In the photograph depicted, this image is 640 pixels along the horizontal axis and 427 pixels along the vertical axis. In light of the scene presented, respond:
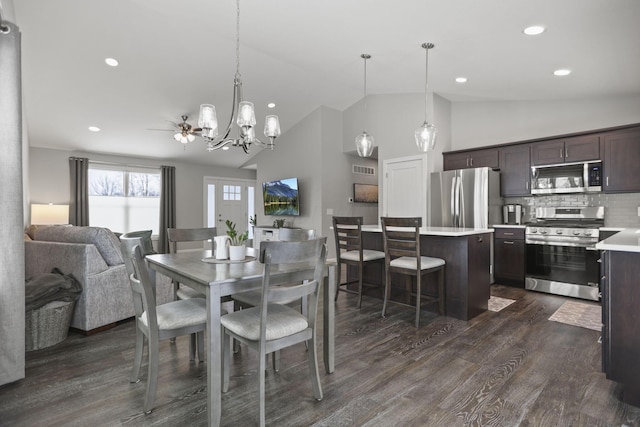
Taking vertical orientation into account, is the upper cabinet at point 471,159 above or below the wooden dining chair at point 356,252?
above

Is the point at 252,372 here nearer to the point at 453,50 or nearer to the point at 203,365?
the point at 203,365

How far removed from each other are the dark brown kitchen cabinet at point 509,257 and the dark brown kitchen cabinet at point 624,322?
2937 mm

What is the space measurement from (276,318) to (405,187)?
4.56 m

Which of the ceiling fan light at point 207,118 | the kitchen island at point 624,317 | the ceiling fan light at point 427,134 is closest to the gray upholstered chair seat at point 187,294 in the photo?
A: the ceiling fan light at point 207,118

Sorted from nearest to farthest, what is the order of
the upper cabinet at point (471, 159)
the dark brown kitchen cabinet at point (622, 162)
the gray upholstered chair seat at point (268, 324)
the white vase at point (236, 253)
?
the gray upholstered chair seat at point (268, 324)
the white vase at point (236, 253)
the dark brown kitchen cabinet at point (622, 162)
the upper cabinet at point (471, 159)

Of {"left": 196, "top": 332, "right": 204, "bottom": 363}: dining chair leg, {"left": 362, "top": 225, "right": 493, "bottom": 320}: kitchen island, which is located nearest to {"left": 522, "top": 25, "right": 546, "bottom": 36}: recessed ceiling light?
{"left": 362, "top": 225, "right": 493, "bottom": 320}: kitchen island

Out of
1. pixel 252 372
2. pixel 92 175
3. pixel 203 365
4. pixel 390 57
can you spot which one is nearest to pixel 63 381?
pixel 203 365

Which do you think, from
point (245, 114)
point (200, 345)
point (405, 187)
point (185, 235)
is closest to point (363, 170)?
point (405, 187)

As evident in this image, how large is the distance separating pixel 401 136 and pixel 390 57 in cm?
191

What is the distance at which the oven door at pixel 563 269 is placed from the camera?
13.4 feet

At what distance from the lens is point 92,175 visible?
746 centimetres

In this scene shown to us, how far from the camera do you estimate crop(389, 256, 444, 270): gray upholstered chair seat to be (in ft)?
10.8

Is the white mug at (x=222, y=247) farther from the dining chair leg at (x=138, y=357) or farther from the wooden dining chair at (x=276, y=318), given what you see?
the dining chair leg at (x=138, y=357)

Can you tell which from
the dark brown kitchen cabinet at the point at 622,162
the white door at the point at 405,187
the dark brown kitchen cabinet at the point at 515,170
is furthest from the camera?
the white door at the point at 405,187
